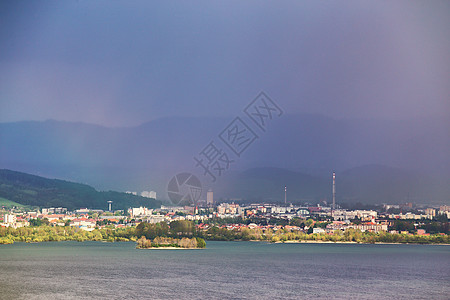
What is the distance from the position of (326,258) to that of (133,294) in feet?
41.5

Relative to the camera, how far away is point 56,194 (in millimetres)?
61344

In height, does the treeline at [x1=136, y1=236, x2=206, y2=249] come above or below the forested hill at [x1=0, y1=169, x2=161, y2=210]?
below

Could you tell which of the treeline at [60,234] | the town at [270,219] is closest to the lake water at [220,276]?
the treeline at [60,234]

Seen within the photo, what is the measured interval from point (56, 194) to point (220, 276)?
153 ft

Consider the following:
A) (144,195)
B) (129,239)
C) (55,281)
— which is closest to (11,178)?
(144,195)

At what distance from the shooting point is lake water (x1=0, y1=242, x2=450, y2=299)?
47.4ft

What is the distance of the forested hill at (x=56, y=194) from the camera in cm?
5653

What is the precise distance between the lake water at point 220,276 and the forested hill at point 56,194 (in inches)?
1289

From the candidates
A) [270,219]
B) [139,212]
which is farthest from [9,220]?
[139,212]

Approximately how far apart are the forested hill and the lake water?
107ft

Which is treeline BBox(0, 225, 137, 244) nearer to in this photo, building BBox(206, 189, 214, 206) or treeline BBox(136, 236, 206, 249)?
treeline BBox(136, 236, 206, 249)

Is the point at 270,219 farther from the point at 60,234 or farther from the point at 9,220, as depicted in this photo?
the point at 9,220

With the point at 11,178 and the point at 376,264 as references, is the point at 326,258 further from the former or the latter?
the point at 11,178

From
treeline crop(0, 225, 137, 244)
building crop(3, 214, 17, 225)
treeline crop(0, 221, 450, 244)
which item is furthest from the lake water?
building crop(3, 214, 17, 225)
